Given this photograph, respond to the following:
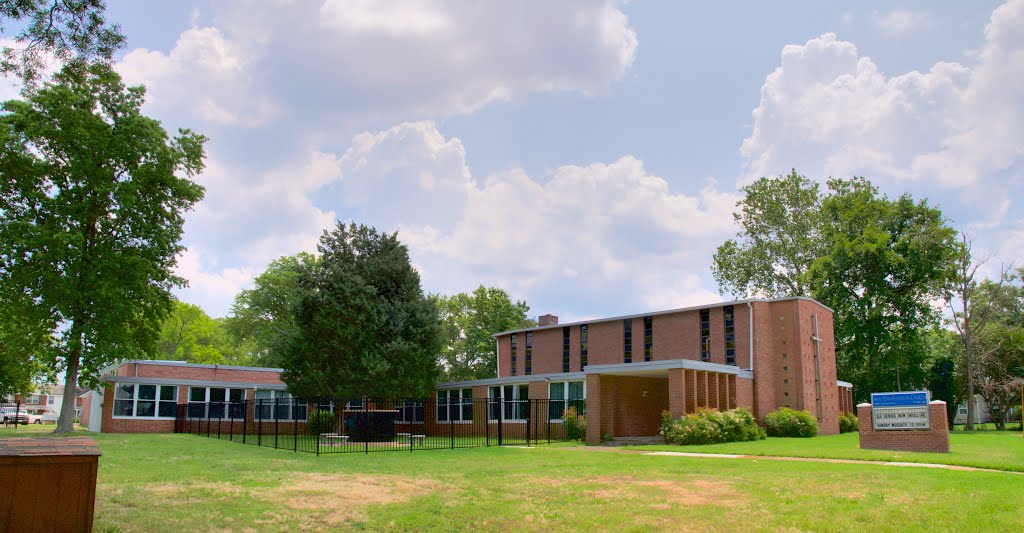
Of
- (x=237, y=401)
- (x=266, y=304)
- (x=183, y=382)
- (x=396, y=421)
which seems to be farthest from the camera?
(x=266, y=304)

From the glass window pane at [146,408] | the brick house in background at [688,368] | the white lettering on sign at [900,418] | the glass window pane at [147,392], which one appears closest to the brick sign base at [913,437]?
the white lettering on sign at [900,418]

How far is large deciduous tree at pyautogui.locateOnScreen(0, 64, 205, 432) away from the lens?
2917cm

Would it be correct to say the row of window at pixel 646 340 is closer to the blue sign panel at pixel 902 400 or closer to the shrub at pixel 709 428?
the shrub at pixel 709 428

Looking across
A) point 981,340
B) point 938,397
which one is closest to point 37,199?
point 981,340

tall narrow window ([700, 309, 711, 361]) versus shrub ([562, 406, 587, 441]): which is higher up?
tall narrow window ([700, 309, 711, 361])

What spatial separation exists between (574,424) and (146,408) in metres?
21.5

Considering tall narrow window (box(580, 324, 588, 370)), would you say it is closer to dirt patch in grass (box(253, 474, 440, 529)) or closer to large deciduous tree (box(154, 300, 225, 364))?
dirt patch in grass (box(253, 474, 440, 529))

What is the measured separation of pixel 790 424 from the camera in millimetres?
31547

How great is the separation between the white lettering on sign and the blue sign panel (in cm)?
12

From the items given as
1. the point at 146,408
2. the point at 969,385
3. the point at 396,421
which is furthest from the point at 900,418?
the point at 146,408

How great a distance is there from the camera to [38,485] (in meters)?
7.50

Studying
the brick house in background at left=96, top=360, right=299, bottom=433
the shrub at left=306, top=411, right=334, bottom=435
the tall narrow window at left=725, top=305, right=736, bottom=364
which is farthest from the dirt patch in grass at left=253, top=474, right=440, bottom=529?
the tall narrow window at left=725, top=305, right=736, bottom=364

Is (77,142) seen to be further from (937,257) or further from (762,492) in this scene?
(937,257)

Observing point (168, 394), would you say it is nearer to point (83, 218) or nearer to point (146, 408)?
point (146, 408)
